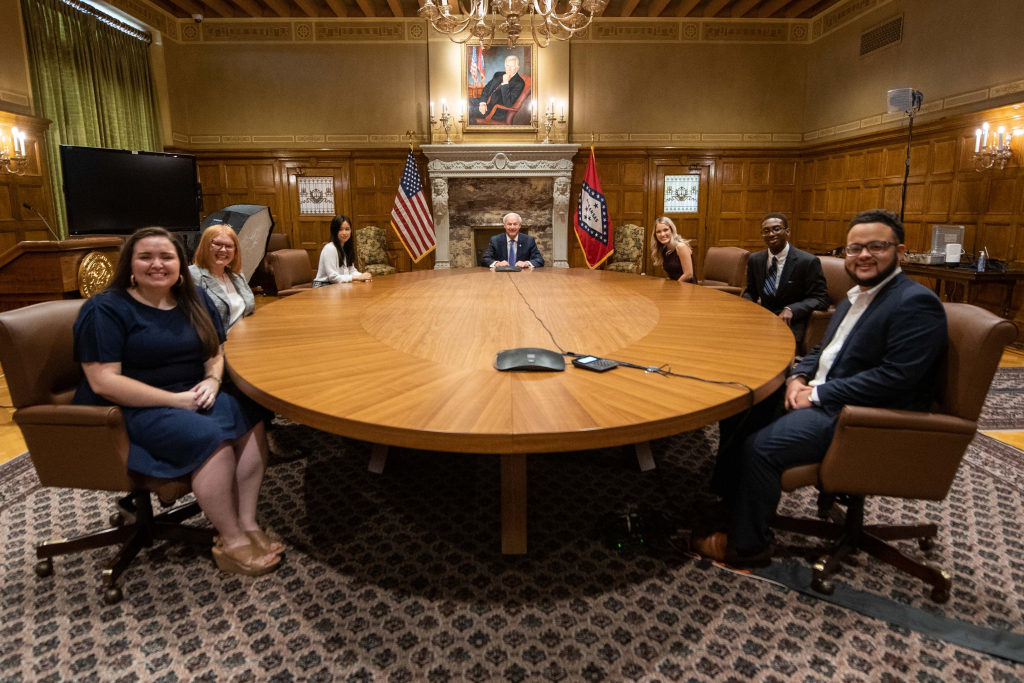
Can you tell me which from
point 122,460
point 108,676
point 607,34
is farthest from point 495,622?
point 607,34

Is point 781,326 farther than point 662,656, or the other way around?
point 781,326

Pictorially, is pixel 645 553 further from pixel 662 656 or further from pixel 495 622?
pixel 495 622

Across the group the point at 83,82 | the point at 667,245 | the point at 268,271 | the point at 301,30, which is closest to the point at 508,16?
the point at 667,245

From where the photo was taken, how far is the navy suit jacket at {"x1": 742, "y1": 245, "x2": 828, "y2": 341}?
3234mm

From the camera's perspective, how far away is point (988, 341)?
158 centimetres

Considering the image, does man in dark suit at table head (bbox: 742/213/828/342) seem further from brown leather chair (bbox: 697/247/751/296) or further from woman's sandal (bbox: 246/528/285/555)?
woman's sandal (bbox: 246/528/285/555)

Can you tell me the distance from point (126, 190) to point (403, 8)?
412 cm

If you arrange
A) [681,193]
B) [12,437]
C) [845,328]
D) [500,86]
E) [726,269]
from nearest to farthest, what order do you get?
[845,328]
[12,437]
[726,269]
[500,86]
[681,193]

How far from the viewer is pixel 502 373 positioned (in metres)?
1.74

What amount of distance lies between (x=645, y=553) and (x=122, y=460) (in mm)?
1665

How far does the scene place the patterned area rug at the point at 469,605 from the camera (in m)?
1.46

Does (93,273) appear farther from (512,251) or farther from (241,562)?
(241,562)

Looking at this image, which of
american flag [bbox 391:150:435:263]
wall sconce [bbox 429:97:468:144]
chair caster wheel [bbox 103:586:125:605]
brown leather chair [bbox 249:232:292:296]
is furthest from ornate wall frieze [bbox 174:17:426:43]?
chair caster wheel [bbox 103:586:125:605]

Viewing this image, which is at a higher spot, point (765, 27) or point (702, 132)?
point (765, 27)
